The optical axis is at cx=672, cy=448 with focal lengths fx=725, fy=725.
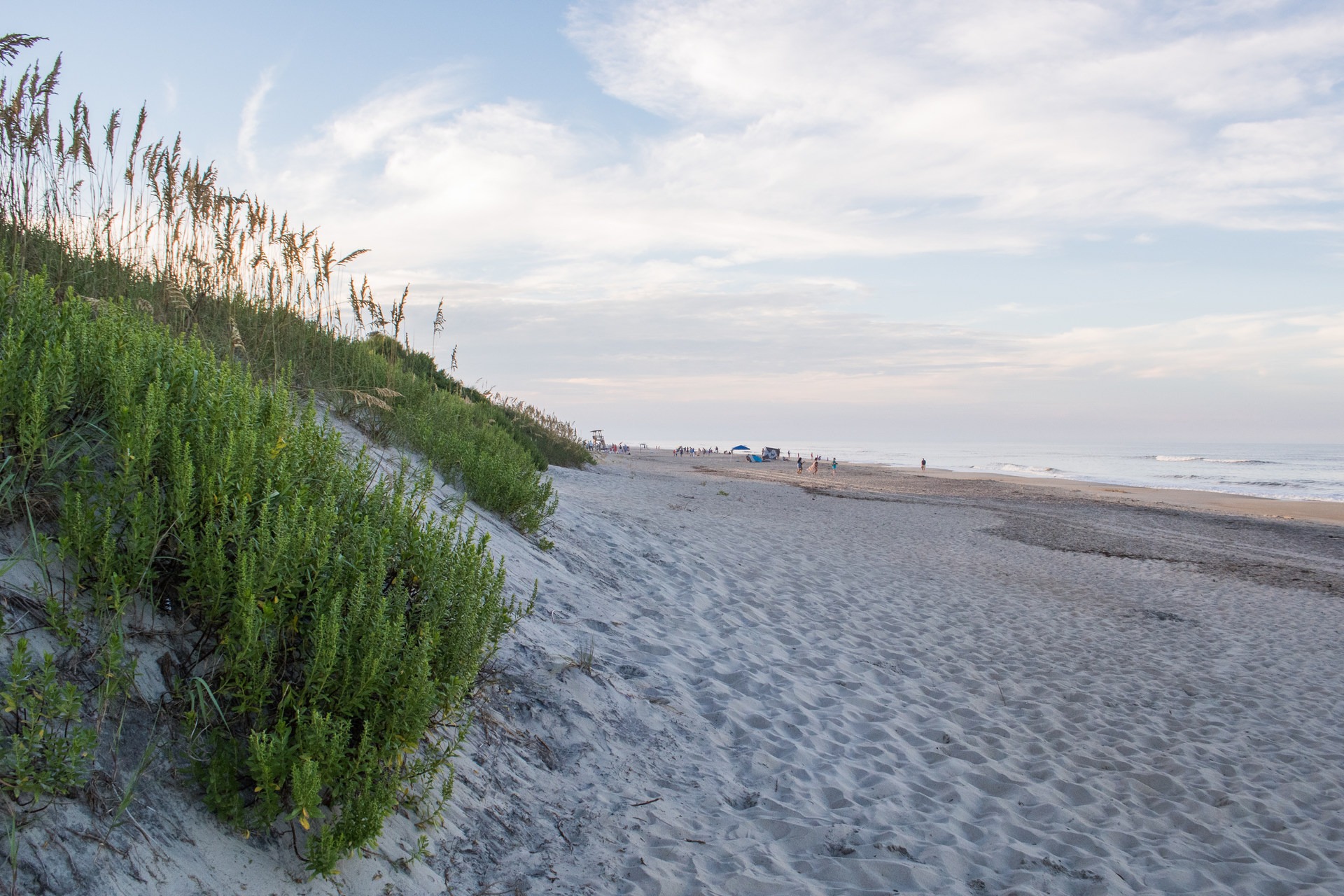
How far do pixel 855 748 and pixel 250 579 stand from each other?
364 centimetres

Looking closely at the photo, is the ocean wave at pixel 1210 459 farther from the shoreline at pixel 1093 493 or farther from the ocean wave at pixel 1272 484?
the shoreline at pixel 1093 493

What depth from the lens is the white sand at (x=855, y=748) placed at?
2980mm

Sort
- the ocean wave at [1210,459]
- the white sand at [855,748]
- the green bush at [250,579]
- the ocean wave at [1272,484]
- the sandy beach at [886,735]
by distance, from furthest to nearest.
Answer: the ocean wave at [1210,459], the ocean wave at [1272,484], the sandy beach at [886,735], the white sand at [855,748], the green bush at [250,579]

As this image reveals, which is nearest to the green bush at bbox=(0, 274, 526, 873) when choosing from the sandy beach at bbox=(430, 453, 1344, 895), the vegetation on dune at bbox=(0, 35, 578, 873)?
the vegetation on dune at bbox=(0, 35, 578, 873)

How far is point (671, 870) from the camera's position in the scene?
2994 mm

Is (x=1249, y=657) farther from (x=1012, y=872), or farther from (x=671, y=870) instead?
(x=671, y=870)

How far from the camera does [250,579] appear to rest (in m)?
2.27

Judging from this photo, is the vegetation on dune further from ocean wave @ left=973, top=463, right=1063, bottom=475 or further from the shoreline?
ocean wave @ left=973, top=463, right=1063, bottom=475

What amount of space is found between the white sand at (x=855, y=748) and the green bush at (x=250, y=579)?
272mm

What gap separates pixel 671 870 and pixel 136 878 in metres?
1.88

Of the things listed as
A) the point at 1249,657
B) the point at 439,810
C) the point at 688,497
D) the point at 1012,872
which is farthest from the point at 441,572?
the point at 688,497

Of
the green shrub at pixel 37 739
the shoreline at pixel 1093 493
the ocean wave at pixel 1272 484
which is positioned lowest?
the green shrub at pixel 37 739

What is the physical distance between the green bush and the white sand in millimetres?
272

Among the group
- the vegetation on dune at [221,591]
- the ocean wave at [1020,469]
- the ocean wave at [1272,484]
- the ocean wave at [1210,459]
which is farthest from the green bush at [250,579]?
the ocean wave at [1210,459]
